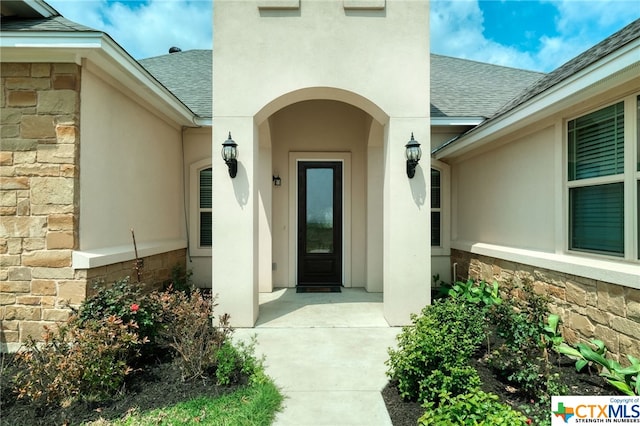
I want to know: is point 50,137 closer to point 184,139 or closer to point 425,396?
point 184,139

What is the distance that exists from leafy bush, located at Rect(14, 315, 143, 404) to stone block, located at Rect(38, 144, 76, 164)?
1985 mm

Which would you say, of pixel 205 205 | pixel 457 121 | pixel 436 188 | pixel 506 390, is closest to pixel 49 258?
pixel 205 205

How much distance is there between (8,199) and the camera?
3.90m

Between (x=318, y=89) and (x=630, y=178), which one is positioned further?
(x=318, y=89)

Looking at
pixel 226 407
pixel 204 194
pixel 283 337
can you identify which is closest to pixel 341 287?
pixel 283 337

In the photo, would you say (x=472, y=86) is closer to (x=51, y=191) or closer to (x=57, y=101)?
(x=57, y=101)

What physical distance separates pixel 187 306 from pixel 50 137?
104 inches

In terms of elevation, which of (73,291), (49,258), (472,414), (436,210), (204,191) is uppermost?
(204,191)

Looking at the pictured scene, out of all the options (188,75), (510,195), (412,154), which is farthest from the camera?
(188,75)

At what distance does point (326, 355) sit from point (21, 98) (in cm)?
478

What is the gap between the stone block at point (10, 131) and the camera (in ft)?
12.8

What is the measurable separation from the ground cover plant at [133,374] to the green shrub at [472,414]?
1.34 m

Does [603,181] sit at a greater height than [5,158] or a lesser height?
lesser

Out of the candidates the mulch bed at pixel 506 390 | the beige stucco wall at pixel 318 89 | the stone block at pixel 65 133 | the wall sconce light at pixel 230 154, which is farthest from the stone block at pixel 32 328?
the mulch bed at pixel 506 390
